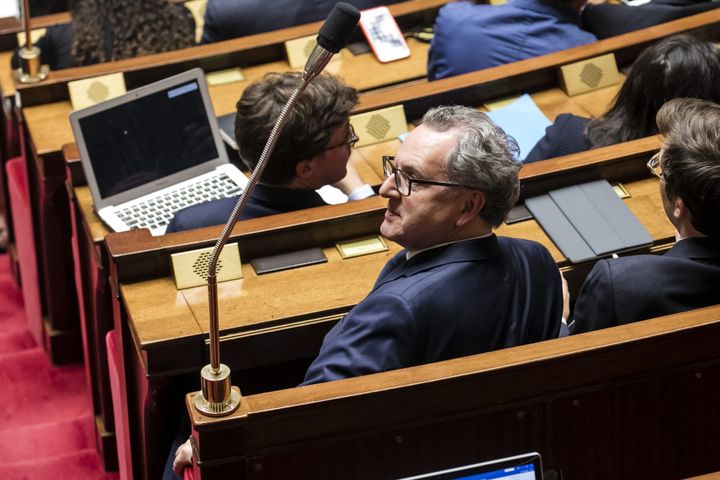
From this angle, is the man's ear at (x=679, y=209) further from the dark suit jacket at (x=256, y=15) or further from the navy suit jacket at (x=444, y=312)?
the dark suit jacket at (x=256, y=15)

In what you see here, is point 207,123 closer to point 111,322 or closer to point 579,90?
point 111,322

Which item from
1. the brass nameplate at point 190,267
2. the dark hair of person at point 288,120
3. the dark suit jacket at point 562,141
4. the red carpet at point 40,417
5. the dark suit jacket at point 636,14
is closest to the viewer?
the brass nameplate at point 190,267

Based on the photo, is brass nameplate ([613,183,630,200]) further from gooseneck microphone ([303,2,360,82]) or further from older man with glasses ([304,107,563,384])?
gooseneck microphone ([303,2,360,82])

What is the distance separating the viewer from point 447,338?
92.0 inches

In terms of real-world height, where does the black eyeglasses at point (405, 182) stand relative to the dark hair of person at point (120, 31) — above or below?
above

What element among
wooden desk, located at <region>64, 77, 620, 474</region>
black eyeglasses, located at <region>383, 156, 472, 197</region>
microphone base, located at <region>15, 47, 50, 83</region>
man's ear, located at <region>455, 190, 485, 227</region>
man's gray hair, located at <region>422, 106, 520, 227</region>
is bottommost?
Result: wooden desk, located at <region>64, 77, 620, 474</region>

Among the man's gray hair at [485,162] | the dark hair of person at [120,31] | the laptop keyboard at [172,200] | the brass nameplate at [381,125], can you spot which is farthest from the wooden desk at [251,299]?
the dark hair of person at [120,31]

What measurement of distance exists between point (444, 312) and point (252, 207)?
815 millimetres

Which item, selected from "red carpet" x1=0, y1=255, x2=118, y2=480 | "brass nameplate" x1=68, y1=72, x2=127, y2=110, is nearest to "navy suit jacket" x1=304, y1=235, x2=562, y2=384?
"red carpet" x1=0, y1=255, x2=118, y2=480

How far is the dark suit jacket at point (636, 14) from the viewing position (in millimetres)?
4078

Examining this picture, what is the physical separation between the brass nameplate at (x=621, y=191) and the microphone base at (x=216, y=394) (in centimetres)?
137

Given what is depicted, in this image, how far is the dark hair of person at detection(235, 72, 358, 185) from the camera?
117 inches

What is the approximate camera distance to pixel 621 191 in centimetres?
311

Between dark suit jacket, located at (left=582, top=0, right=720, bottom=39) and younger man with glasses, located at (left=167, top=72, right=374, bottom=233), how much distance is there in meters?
1.42
